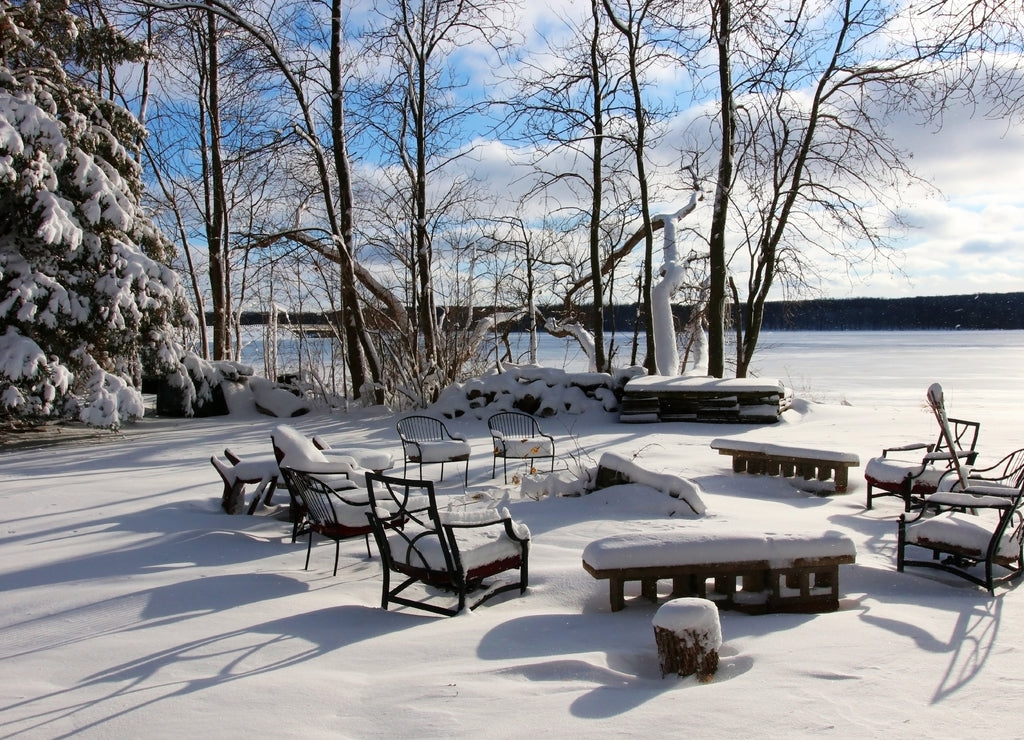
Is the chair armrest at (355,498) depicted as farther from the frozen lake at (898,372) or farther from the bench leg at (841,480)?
the frozen lake at (898,372)

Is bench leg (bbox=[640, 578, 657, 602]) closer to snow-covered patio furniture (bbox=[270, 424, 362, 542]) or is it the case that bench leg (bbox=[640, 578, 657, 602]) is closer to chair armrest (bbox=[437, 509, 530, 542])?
chair armrest (bbox=[437, 509, 530, 542])

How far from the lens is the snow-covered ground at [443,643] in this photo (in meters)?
3.02

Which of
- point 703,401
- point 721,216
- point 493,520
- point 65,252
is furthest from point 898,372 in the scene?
point 493,520

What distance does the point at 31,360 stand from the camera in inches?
441

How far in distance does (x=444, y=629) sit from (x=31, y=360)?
972 cm

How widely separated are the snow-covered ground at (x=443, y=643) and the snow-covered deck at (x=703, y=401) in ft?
17.1

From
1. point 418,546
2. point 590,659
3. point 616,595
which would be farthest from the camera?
point 418,546

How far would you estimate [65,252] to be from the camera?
1199 centimetres

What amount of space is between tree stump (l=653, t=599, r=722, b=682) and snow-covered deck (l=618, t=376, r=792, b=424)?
31.7ft

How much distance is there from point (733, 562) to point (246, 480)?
456 centimetres

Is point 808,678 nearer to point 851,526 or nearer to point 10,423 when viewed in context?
point 851,526

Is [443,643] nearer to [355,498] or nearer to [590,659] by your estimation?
[590,659]

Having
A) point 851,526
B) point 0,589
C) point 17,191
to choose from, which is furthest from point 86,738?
point 17,191

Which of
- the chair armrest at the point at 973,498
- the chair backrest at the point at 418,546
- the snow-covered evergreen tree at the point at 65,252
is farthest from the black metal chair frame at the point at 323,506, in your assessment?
the snow-covered evergreen tree at the point at 65,252
